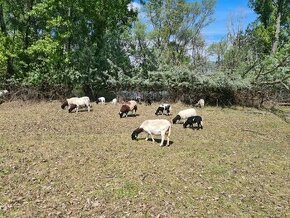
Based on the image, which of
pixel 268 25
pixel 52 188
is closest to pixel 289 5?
pixel 268 25

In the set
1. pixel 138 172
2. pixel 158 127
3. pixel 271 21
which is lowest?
pixel 138 172

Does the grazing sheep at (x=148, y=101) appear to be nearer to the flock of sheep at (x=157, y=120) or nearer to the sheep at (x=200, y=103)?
the flock of sheep at (x=157, y=120)

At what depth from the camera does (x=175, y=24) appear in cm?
4984

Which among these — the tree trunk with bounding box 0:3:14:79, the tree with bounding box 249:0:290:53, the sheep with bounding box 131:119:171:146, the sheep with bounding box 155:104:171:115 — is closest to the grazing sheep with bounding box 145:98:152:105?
the sheep with bounding box 155:104:171:115

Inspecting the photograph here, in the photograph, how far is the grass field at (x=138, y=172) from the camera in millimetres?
9367

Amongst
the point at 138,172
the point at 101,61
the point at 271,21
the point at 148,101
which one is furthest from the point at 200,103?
the point at 271,21

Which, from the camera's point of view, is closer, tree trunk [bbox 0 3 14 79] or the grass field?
the grass field

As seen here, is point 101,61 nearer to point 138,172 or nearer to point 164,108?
point 164,108

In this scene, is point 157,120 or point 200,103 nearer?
point 157,120

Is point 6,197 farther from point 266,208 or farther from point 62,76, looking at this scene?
point 62,76

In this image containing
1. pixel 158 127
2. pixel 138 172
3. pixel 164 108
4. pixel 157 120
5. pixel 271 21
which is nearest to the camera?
pixel 138 172

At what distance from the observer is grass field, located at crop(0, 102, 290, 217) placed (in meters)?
9.37

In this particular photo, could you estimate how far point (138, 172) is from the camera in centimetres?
1152

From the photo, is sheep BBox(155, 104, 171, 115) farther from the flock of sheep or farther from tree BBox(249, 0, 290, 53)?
tree BBox(249, 0, 290, 53)
